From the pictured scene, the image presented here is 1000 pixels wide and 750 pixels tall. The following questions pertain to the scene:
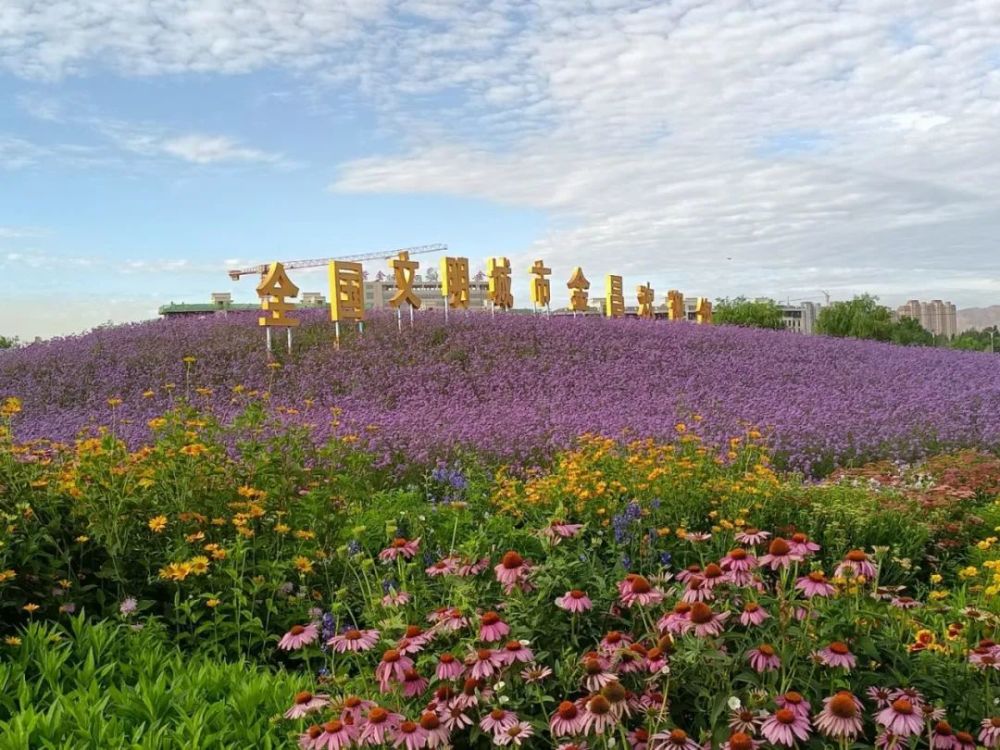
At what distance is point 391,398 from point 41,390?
5020mm

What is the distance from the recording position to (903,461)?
8062 mm

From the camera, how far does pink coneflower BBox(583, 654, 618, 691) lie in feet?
6.60

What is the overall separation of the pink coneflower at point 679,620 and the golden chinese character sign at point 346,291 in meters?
11.2

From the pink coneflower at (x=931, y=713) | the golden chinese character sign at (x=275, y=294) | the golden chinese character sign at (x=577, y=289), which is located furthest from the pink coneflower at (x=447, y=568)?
the golden chinese character sign at (x=577, y=289)

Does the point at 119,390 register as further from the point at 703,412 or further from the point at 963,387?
the point at 963,387

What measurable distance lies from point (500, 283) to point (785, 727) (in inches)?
608

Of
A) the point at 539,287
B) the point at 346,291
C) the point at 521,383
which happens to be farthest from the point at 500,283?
the point at 521,383

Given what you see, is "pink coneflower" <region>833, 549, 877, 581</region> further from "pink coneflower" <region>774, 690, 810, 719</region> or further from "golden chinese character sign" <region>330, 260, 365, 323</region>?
"golden chinese character sign" <region>330, 260, 365, 323</region>

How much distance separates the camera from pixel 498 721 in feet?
6.64

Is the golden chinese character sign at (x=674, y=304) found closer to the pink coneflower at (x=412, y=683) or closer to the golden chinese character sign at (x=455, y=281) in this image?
the golden chinese character sign at (x=455, y=281)

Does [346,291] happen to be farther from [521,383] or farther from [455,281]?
[521,383]

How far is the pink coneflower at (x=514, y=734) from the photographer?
195cm

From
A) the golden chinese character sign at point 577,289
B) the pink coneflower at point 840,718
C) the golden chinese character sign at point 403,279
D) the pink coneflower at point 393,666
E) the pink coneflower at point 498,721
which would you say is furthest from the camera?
the golden chinese character sign at point 577,289

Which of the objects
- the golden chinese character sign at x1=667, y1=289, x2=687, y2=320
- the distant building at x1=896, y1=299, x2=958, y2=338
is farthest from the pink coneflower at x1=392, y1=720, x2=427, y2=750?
the distant building at x1=896, y1=299, x2=958, y2=338
